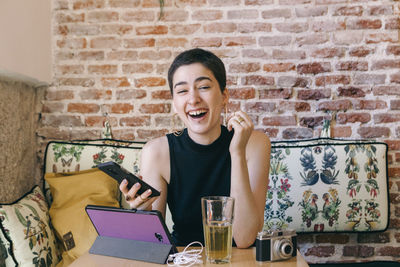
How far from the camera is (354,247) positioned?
86.6 inches

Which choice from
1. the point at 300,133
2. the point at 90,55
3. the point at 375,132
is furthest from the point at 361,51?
the point at 90,55

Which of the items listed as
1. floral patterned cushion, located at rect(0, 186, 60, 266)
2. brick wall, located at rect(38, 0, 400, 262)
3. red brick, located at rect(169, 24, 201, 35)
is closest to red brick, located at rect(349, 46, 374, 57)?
brick wall, located at rect(38, 0, 400, 262)

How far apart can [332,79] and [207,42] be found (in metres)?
0.75

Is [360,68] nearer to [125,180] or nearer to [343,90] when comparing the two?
[343,90]

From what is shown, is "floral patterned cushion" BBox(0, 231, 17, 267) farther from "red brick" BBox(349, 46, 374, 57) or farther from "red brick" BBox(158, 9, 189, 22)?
"red brick" BBox(349, 46, 374, 57)

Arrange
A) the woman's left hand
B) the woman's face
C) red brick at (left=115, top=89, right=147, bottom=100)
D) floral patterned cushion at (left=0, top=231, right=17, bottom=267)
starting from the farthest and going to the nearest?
red brick at (left=115, top=89, right=147, bottom=100), floral patterned cushion at (left=0, top=231, right=17, bottom=267), the woman's face, the woman's left hand

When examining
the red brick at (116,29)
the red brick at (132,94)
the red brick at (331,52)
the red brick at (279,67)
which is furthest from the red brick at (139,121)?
the red brick at (331,52)

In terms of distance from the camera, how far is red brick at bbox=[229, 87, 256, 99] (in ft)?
7.45

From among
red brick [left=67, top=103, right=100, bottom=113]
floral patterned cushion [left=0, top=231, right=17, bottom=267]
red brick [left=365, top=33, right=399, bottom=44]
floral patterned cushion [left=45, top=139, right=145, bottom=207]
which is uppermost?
red brick [left=365, top=33, right=399, bottom=44]

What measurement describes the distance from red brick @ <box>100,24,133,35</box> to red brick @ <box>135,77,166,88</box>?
0.30m

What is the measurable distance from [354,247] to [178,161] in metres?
1.28

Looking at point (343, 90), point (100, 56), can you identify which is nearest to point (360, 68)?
point (343, 90)

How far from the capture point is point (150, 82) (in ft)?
7.60

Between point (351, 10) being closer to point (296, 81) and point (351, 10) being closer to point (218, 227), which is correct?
point (296, 81)
